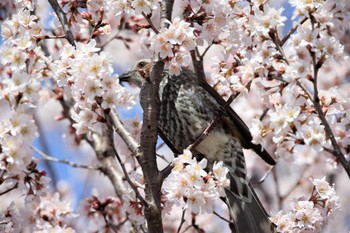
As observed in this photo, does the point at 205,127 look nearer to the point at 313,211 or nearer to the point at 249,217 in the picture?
the point at 249,217

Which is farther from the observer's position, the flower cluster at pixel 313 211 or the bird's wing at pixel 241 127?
the bird's wing at pixel 241 127

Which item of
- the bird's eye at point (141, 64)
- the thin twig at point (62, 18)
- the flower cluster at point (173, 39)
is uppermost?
the flower cluster at point (173, 39)

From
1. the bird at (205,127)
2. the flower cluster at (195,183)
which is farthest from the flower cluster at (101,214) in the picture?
the flower cluster at (195,183)

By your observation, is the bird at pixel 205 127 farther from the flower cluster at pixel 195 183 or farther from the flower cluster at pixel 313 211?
the flower cluster at pixel 195 183

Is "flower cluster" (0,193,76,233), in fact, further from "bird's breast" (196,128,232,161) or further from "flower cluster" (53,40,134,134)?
"flower cluster" (53,40,134,134)

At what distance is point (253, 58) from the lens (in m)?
2.99

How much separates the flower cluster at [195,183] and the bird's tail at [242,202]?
0.79 meters

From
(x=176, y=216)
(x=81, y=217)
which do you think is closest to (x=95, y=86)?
(x=81, y=217)

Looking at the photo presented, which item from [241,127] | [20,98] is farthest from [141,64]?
[20,98]

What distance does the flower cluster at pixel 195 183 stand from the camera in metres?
2.87

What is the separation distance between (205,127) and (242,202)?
0.52 metres

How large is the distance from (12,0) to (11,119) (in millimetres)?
1417

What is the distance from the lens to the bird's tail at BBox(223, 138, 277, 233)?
3857 mm

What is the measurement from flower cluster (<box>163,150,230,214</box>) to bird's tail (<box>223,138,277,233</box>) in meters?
0.79
